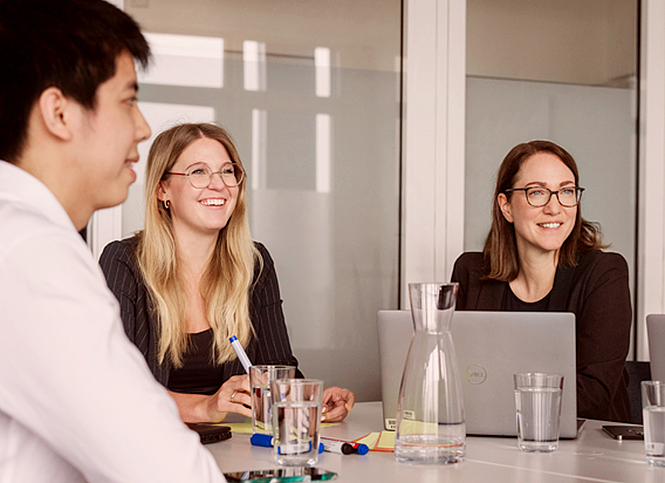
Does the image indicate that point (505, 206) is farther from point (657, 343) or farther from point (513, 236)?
Result: point (657, 343)

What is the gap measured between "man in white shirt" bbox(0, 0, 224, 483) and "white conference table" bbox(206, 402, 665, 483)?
0.50 meters

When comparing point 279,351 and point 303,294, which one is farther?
point 303,294

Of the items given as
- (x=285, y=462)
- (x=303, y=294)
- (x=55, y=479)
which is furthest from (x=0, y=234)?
(x=303, y=294)

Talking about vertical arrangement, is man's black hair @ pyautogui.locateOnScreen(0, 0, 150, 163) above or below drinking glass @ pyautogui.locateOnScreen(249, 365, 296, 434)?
above

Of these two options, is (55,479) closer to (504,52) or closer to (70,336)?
(70,336)

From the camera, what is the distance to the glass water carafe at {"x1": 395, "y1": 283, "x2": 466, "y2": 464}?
4.26ft

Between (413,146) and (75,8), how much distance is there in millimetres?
2150

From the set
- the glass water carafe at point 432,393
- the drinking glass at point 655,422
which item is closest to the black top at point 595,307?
the drinking glass at point 655,422

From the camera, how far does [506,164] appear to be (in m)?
2.67

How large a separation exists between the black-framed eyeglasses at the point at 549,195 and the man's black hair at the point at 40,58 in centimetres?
187

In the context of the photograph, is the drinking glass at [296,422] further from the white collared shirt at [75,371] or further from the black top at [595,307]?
the black top at [595,307]

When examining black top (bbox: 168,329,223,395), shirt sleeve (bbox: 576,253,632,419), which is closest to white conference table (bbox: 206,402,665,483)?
shirt sleeve (bbox: 576,253,632,419)

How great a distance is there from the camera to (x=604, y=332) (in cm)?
222

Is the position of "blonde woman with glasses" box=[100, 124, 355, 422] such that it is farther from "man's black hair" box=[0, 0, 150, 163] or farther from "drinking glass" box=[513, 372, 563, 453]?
"man's black hair" box=[0, 0, 150, 163]
